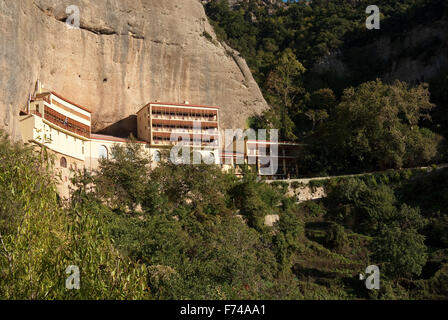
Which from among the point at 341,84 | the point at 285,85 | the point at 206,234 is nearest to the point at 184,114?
the point at 285,85

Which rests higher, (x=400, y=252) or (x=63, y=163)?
(x=63, y=163)

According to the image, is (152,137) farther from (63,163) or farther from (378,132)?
(378,132)

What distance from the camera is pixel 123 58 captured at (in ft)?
150

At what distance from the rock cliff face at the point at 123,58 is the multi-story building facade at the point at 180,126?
5.90ft

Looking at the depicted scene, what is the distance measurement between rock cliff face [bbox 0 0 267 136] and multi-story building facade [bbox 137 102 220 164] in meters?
1.80

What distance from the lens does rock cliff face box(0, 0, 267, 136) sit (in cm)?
3650

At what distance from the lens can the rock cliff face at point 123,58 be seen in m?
36.5

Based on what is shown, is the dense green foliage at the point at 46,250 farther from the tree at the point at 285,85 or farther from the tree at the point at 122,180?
the tree at the point at 285,85

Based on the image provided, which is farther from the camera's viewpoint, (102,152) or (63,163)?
(102,152)

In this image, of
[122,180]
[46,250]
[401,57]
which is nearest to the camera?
[46,250]

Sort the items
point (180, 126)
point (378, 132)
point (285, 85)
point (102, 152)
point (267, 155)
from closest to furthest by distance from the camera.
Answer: point (102, 152)
point (378, 132)
point (180, 126)
point (267, 155)
point (285, 85)

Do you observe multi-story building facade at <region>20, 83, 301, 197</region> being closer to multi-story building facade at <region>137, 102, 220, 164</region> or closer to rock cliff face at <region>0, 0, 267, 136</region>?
multi-story building facade at <region>137, 102, 220, 164</region>

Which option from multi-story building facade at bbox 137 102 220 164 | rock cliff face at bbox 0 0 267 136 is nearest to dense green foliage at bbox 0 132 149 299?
rock cliff face at bbox 0 0 267 136

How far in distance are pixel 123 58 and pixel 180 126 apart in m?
7.81
